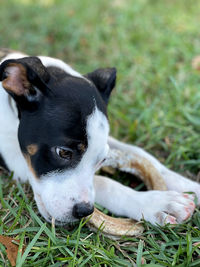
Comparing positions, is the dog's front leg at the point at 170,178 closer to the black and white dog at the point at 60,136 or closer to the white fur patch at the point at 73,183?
the black and white dog at the point at 60,136

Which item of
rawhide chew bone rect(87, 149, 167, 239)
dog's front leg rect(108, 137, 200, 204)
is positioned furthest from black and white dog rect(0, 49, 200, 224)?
dog's front leg rect(108, 137, 200, 204)

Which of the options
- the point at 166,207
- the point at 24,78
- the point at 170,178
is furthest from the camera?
the point at 170,178

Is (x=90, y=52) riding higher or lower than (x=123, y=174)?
higher

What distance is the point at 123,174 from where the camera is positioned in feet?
11.7

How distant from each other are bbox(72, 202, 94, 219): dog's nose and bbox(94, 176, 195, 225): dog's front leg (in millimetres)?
496

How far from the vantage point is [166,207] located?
9.55 feet

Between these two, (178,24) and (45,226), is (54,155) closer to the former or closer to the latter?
(45,226)

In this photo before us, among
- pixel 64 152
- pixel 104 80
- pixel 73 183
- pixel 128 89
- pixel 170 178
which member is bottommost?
pixel 170 178

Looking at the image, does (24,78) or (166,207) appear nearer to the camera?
(24,78)

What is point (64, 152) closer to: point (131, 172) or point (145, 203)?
point (145, 203)

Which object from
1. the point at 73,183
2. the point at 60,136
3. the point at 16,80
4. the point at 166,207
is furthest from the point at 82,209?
the point at 16,80

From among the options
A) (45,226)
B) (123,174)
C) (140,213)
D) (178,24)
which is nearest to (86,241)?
(45,226)

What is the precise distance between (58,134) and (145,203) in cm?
102

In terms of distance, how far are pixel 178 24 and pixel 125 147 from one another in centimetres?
382
